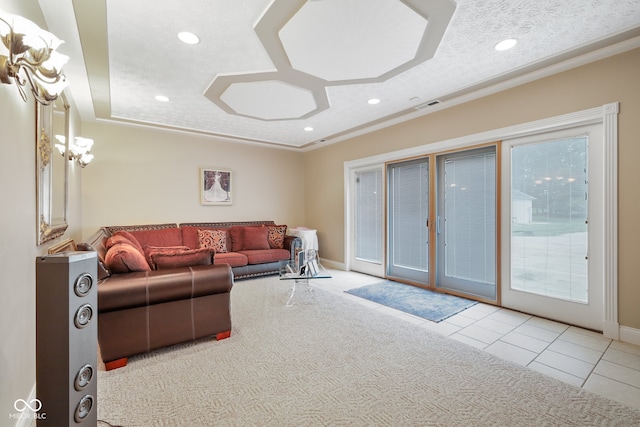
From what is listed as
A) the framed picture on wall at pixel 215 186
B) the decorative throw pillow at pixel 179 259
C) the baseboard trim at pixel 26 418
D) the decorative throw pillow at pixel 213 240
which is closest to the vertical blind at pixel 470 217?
the decorative throw pillow at pixel 179 259

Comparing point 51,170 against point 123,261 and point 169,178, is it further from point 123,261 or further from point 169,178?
point 169,178

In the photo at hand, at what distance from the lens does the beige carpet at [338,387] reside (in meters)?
1.60

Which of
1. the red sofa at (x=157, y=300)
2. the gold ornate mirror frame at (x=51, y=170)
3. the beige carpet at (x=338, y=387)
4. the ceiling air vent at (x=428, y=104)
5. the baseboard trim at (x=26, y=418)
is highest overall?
the ceiling air vent at (x=428, y=104)

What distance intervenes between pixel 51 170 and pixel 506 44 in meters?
4.01

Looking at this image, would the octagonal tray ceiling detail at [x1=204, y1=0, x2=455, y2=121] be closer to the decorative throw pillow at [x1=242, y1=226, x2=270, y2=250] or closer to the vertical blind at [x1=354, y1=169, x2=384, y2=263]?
the vertical blind at [x1=354, y1=169, x2=384, y2=263]

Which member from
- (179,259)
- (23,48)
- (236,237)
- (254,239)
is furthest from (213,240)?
(23,48)

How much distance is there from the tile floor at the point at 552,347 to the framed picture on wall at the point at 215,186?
12.1 feet

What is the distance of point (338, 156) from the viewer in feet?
18.5

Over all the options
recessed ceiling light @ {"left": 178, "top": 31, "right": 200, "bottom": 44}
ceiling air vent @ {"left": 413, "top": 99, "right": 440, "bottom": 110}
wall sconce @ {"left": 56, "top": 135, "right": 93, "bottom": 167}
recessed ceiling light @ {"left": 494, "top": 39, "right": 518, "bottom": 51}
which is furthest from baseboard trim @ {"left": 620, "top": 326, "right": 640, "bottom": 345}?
wall sconce @ {"left": 56, "top": 135, "right": 93, "bottom": 167}

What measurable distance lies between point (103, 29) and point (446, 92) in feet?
11.4

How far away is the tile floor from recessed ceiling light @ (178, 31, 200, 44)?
11.0 ft

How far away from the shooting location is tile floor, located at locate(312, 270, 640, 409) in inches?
76.3

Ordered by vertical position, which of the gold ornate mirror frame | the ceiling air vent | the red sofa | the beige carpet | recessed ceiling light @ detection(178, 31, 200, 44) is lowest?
the beige carpet

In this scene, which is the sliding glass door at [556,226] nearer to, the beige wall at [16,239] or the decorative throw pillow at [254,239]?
the decorative throw pillow at [254,239]
